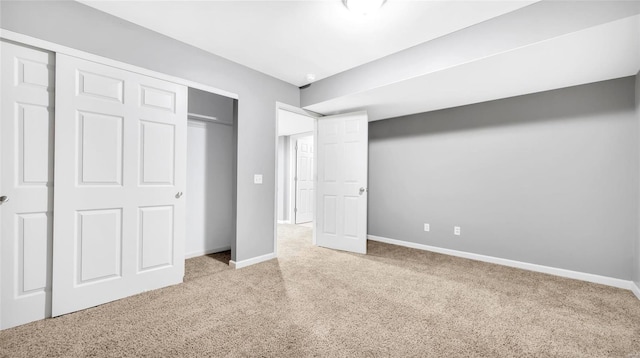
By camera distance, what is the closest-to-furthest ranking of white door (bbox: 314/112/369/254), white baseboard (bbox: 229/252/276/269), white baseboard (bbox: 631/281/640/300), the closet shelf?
white baseboard (bbox: 631/281/640/300) < white baseboard (bbox: 229/252/276/269) < the closet shelf < white door (bbox: 314/112/369/254)

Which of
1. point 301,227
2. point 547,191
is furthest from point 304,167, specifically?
point 547,191

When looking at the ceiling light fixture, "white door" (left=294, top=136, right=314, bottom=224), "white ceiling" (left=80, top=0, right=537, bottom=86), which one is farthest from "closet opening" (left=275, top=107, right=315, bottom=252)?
the ceiling light fixture

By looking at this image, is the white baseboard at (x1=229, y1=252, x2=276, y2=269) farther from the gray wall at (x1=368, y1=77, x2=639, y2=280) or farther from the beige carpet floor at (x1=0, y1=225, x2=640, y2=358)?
the gray wall at (x1=368, y1=77, x2=639, y2=280)

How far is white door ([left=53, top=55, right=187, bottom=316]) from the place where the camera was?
2004mm

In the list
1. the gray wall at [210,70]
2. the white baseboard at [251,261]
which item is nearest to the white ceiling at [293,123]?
the gray wall at [210,70]

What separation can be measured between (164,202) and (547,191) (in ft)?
13.6

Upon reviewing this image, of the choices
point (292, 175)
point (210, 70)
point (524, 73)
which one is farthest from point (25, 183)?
point (292, 175)

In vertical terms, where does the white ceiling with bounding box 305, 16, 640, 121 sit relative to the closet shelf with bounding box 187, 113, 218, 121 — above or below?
above

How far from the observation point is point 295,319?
1955mm

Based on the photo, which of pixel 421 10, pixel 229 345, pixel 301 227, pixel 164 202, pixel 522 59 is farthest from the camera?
pixel 301 227

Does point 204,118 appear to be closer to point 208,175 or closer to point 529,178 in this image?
point 208,175

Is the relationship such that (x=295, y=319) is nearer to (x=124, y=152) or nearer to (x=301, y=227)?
(x=124, y=152)

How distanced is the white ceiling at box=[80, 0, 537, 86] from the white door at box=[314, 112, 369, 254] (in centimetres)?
115

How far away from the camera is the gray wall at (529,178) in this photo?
8.77ft
